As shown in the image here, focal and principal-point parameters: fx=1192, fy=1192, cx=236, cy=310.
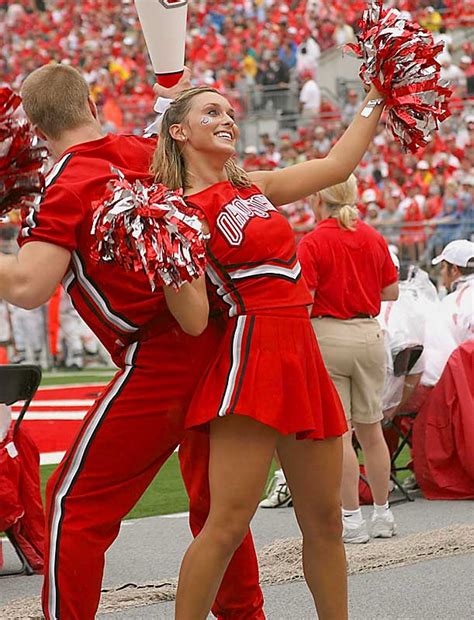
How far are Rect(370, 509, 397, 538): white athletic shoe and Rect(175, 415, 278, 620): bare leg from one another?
7.96 ft

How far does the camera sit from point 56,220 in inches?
114

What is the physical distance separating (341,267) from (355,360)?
16.6 inches

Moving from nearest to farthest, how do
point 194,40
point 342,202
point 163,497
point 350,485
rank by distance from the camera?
point 350,485
point 342,202
point 163,497
point 194,40

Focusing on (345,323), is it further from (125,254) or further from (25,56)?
(25,56)

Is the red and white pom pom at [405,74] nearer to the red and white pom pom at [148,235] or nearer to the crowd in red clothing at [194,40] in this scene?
the red and white pom pom at [148,235]

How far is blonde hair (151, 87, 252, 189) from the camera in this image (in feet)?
10.3

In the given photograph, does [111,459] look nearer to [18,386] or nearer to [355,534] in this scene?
[18,386]

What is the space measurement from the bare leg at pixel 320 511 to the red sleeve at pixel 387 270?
2421 millimetres

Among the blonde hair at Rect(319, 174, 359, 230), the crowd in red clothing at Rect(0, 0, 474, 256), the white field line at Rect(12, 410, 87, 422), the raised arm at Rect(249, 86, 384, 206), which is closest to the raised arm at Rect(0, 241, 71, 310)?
the raised arm at Rect(249, 86, 384, 206)

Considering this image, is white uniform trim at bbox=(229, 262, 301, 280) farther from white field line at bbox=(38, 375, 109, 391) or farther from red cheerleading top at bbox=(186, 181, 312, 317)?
white field line at bbox=(38, 375, 109, 391)

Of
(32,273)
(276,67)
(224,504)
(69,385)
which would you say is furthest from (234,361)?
(276,67)

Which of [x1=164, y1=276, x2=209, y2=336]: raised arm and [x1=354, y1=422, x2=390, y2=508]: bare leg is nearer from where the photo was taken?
[x1=164, y1=276, x2=209, y2=336]: raised arm

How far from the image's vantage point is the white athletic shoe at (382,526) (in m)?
5.32

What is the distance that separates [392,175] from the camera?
17.2m
